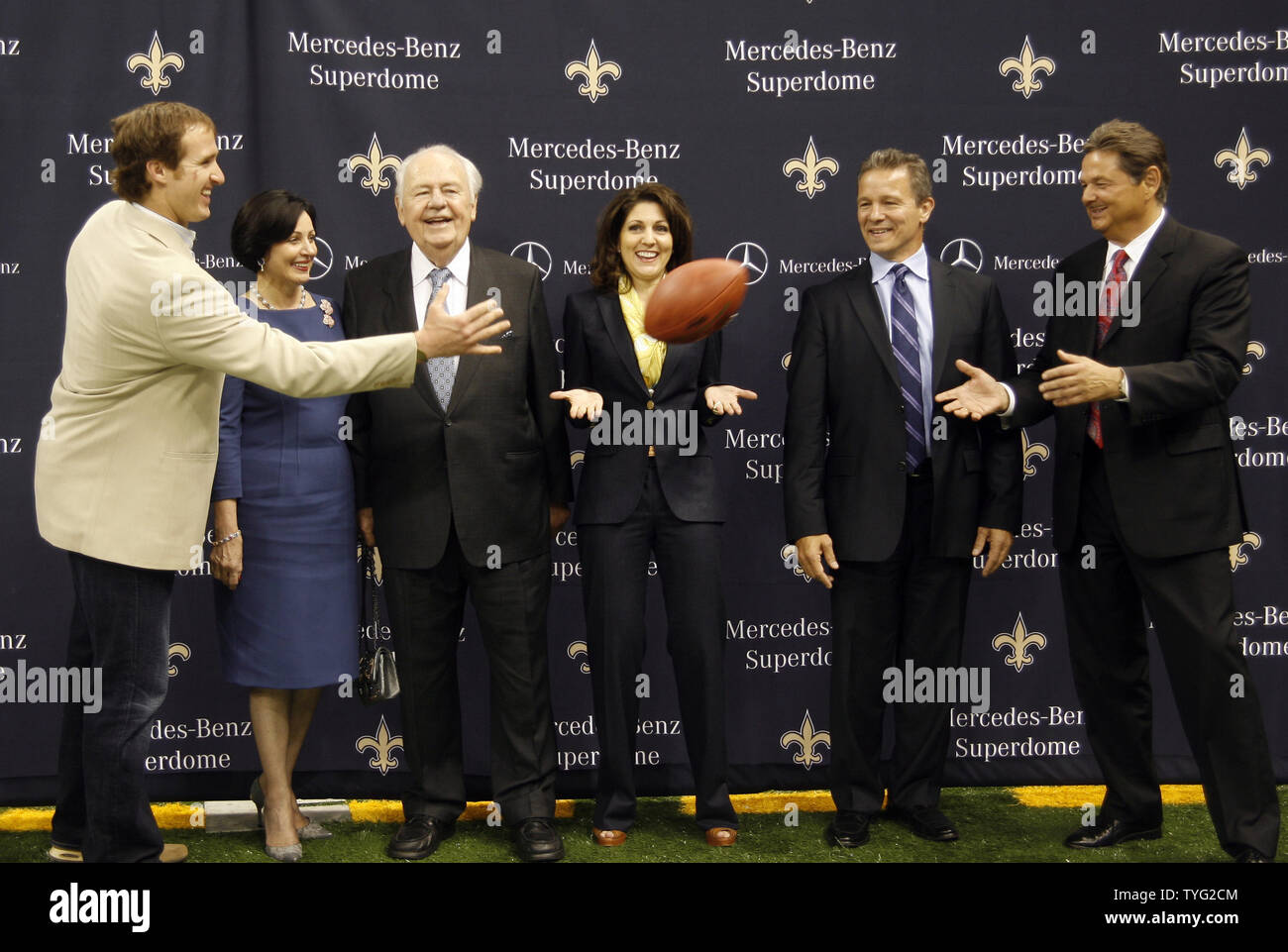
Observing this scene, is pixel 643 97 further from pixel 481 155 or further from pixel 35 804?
pixel 35 804

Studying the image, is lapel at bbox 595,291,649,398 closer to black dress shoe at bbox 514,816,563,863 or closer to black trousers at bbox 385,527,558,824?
black trousers at bbox 385,527,558,824

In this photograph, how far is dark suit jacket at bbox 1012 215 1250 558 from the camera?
329cm

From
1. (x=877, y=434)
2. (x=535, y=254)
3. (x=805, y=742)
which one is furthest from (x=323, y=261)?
(x=805, y=742)

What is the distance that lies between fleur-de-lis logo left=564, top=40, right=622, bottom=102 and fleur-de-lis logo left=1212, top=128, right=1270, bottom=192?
224cm

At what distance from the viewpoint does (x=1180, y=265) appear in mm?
3391

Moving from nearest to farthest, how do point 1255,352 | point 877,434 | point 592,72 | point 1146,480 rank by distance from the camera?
point 1146,480
point 877,434
point 592,72
point 1255,352

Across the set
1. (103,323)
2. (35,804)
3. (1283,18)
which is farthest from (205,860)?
(1283,18)

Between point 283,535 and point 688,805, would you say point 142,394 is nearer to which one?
point 283,535

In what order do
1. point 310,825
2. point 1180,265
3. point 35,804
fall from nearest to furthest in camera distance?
1. point 1180,265
2. point 310,825
3. point 35,804

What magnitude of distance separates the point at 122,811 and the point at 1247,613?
3.83 metres

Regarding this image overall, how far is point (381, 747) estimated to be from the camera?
426 centimetres

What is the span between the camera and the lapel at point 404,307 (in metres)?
3.52

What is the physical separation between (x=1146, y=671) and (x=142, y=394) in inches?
118

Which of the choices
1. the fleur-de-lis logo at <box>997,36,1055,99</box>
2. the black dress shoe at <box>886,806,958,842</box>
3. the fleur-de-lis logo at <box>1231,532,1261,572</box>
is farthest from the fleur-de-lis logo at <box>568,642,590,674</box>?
the fleur-de-lis logo at <box>997,36,1055,99</box>
